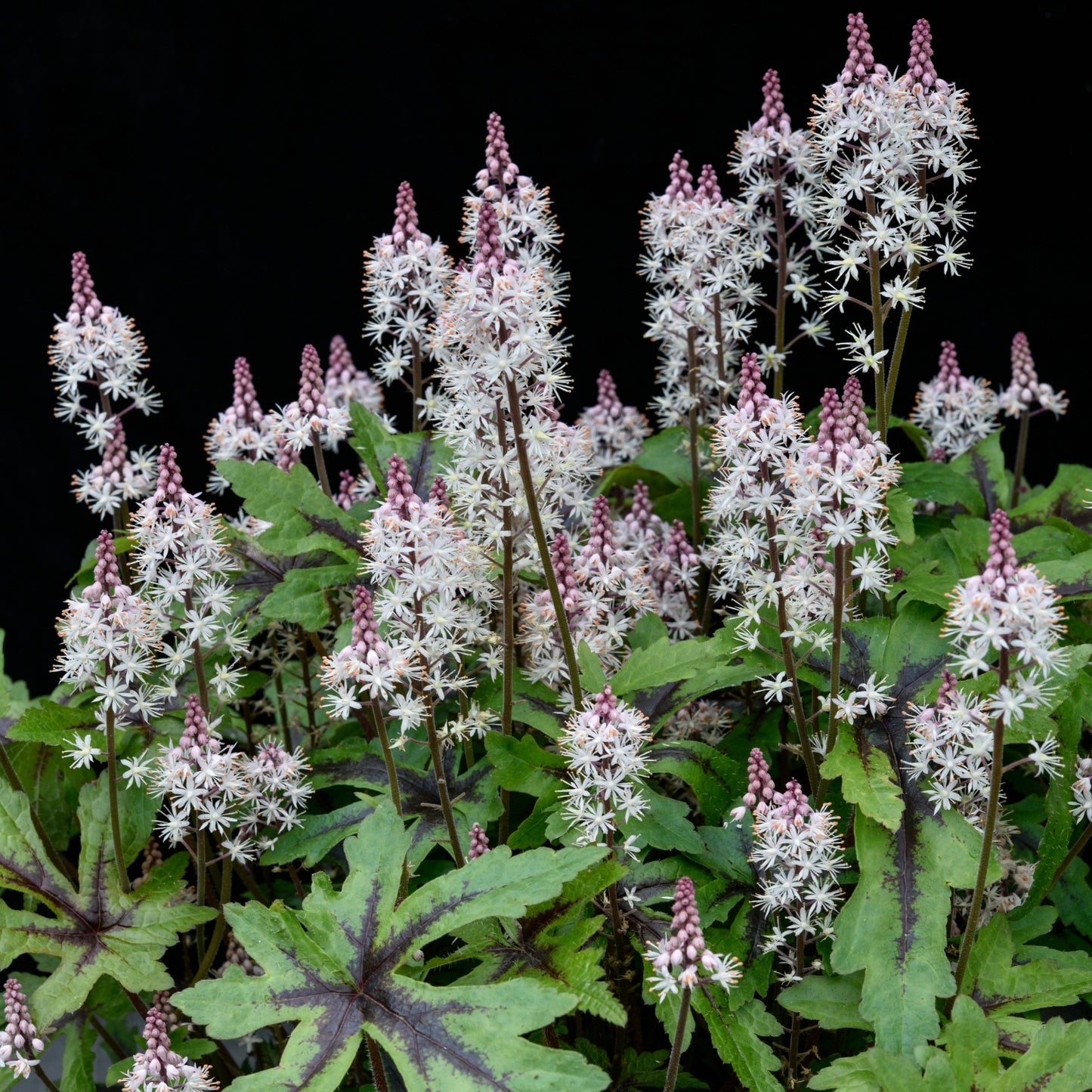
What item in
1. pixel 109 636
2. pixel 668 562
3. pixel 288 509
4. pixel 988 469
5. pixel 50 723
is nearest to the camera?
pixel 109 636

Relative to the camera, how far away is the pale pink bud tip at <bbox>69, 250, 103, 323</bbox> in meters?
2.41

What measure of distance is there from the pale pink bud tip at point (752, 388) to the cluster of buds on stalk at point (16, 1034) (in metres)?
1.35

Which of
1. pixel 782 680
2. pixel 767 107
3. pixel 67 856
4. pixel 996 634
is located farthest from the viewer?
pixel 67 856

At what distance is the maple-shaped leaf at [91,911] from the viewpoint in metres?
1.98

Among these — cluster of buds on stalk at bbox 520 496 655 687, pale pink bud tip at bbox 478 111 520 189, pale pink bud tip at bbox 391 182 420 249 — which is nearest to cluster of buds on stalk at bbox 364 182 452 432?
pale pink bud tip at bbox 391 182 420 249

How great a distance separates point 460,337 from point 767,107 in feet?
3.20

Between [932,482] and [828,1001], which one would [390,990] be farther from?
[932,482]

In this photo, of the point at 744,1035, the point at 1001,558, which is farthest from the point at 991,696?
the point at 744,1035

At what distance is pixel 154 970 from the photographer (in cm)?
199

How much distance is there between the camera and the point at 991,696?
161cm

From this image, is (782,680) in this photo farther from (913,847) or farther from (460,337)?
(460,337)

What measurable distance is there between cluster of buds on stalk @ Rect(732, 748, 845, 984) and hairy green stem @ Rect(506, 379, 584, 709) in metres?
0.32

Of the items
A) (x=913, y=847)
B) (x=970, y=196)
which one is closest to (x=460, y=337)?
(x=913, y=847)

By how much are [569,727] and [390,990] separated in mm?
462
